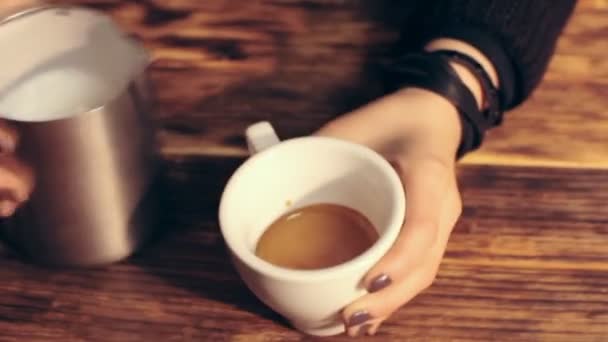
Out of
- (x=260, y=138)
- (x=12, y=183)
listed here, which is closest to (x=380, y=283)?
(x=260, y=138)

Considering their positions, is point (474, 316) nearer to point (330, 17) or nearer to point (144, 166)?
point (144, 166)

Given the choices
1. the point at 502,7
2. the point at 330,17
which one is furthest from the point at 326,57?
the point at 502,7

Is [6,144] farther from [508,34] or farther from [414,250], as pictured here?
[508,34]

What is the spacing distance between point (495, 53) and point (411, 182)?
0.20 meters

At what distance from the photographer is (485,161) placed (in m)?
0.66

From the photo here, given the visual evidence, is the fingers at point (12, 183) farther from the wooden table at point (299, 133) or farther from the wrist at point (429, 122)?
the wrist at point (429, 122)

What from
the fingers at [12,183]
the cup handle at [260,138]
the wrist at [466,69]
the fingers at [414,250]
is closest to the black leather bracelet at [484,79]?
the wrist at [466,69]

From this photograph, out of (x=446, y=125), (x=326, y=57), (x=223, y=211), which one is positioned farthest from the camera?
(x=326, y=57)

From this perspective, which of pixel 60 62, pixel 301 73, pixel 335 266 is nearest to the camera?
pixel 335 266

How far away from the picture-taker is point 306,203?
568 millimetres

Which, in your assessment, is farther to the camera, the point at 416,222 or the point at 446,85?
the point at 446,85

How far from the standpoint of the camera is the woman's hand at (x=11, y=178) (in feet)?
1.64

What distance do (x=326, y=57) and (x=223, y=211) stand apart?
0.29 metres

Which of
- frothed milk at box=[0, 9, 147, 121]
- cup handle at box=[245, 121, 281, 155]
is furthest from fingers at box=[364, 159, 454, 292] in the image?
frothed milk at box=[0, 9, 147, 121]
